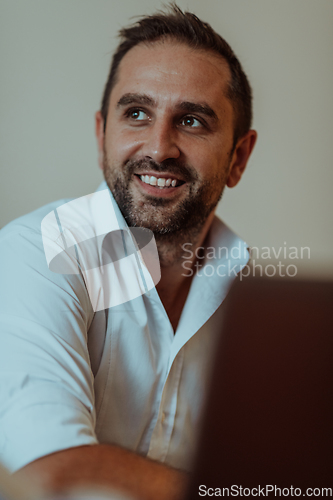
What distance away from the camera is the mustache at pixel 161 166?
1.79 feet

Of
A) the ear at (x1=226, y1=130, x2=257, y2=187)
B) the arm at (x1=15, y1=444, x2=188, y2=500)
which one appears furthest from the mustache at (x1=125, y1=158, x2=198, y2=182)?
the arm at (x1=15, y1=444, x2=188, y2=500)

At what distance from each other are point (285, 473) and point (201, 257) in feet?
1.19

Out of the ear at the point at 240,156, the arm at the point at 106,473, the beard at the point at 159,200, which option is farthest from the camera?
the ear at the point at 240,156

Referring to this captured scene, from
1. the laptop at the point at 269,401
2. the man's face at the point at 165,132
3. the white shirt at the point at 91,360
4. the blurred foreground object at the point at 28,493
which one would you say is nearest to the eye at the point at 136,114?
the man's face at the point at 165,132

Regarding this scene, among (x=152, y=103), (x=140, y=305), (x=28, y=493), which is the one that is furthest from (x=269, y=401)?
(x=152, y=103)

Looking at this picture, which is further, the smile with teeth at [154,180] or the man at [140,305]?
the smile with teeth at [154,180]

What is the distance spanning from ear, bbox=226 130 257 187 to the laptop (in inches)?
7.1

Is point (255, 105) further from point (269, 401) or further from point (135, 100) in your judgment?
point (269, 401)

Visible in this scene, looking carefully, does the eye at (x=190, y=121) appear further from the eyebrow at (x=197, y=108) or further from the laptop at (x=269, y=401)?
the laptop at (x=269, y=401)

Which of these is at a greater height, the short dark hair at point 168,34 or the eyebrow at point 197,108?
the short dark hair at point 168,34

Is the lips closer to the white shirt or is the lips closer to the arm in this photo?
the white shirt

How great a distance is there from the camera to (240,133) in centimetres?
66

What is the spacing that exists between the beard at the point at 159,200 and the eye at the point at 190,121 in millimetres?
51

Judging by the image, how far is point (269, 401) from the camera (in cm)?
53
